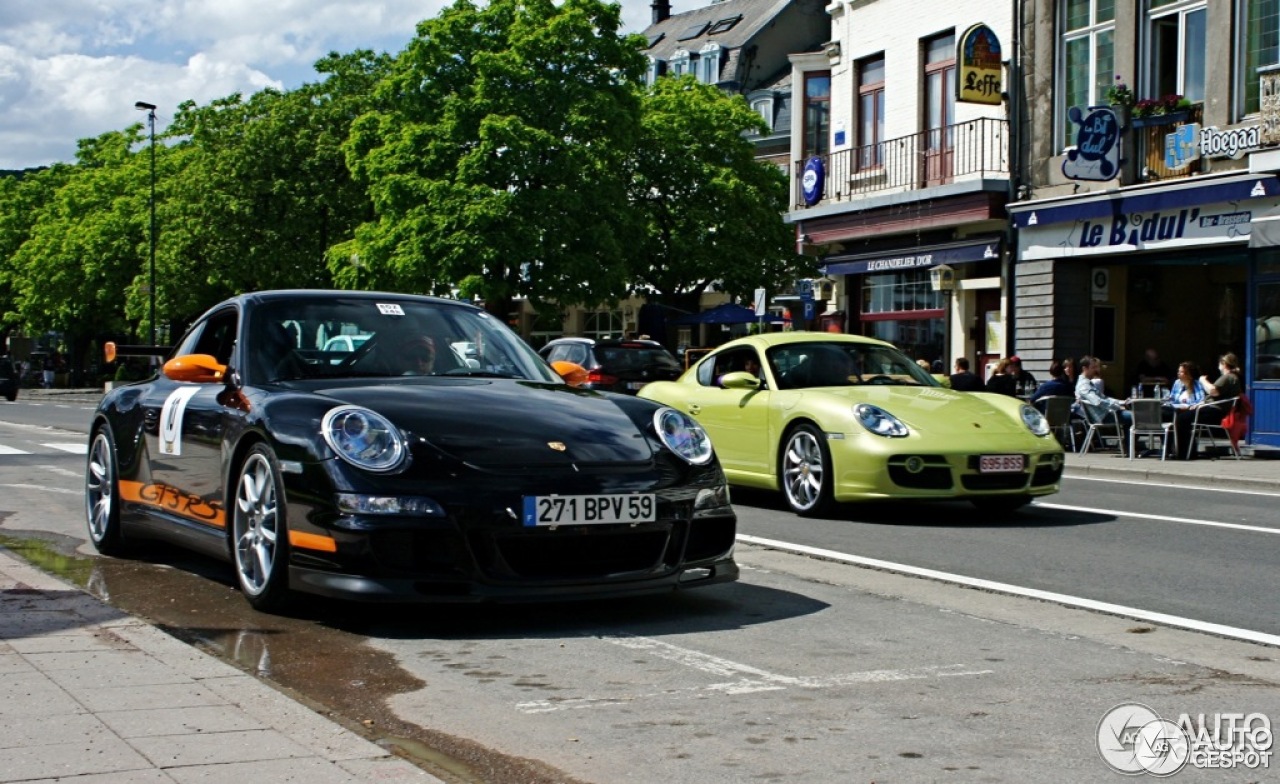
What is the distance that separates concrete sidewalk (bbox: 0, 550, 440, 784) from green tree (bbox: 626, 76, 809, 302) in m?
42.3

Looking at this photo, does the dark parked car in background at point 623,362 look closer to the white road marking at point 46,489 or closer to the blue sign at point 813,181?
the blue sign at point 813,181

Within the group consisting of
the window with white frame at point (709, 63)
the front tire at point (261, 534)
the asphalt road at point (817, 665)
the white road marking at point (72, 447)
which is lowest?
the asphalt road at point (817, 665)

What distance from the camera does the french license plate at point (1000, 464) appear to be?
10.9 meters

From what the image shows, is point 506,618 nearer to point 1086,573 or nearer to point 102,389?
point 1086,573

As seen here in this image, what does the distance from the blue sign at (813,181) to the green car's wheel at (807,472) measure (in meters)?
21.4

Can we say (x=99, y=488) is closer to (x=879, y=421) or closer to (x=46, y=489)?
(x=46, y=489)

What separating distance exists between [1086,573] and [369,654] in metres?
4.40

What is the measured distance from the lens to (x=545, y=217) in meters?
39.8

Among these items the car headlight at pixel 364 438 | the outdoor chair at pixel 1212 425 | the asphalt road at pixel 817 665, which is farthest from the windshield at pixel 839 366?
the outdoor chair at pixel 1212 425

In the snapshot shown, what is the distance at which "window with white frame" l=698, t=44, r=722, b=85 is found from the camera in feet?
210

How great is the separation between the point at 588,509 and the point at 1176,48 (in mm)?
20421

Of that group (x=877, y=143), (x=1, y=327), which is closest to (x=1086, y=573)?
(x=877, y=143)

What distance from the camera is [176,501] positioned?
762cm

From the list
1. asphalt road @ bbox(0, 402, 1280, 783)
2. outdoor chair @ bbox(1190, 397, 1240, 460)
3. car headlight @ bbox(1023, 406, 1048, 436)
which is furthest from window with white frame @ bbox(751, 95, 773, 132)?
asphalt road @ bbox(0, 402, 1280, 783)
